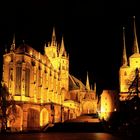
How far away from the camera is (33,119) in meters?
61.0

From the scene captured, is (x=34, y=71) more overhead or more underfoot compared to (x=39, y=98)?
more overhead

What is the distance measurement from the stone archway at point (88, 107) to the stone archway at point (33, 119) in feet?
121

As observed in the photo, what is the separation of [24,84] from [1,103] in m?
9.01

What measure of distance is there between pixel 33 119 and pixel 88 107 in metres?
40.2

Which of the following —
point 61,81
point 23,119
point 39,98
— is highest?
point 61,81

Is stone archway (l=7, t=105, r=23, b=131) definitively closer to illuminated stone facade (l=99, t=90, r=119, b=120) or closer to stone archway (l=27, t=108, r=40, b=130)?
stone archway (l=27, t=108, r=40, b=130)

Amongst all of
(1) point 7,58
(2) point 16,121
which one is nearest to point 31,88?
(1) point 7,58

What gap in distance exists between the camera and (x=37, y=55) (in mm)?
71562

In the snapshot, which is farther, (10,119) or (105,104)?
(105,104)

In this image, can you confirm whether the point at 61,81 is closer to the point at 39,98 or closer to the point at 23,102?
the point at 39,98

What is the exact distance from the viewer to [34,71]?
65.6 metres

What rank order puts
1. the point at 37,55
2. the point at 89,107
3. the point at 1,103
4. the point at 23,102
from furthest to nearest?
the point at 89,107, the point at 37,55, the point at 23,102, the point at 1,103

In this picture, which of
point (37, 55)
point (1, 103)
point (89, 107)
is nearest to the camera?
point (1, 103)

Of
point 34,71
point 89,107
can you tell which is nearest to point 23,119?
point 34,71
